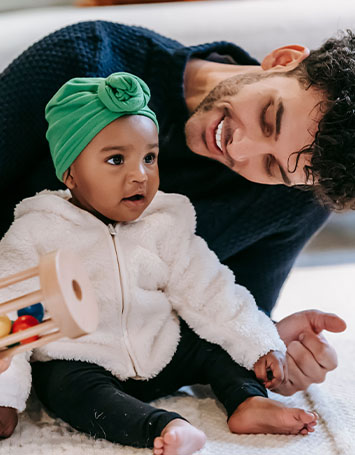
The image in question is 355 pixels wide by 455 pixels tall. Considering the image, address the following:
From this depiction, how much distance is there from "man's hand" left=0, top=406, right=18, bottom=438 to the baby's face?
325 mm

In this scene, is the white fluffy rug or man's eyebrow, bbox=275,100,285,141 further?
man's eyebrow, bbox=275,100,285,141

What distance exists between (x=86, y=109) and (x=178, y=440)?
0.48 metres

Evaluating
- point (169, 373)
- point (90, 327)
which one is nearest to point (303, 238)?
point (169, 373)

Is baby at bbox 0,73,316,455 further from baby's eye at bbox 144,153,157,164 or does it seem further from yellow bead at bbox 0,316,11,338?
yellow bead at bbox 0,316,11,338

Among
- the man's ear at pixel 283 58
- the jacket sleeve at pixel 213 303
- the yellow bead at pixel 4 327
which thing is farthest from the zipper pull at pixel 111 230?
the man's ear at pixel 283 58

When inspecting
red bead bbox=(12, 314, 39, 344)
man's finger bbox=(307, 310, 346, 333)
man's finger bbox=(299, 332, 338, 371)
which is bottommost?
man's finger bbox=(299, 332, 338, 371)

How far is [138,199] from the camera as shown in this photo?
3.34 ft

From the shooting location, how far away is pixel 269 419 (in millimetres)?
948

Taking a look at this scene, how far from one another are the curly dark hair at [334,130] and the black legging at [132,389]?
0.32 metres

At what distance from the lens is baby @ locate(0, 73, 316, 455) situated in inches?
37.3

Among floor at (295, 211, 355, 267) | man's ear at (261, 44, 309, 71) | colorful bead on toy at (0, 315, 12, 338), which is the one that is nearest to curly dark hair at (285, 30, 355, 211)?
man's ear at (261, 44, 309, 71)

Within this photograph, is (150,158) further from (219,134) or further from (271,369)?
(271,369)

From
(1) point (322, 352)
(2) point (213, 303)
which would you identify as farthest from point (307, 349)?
(2) point (213, 303)

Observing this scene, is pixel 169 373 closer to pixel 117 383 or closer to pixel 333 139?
pixel 117 383
